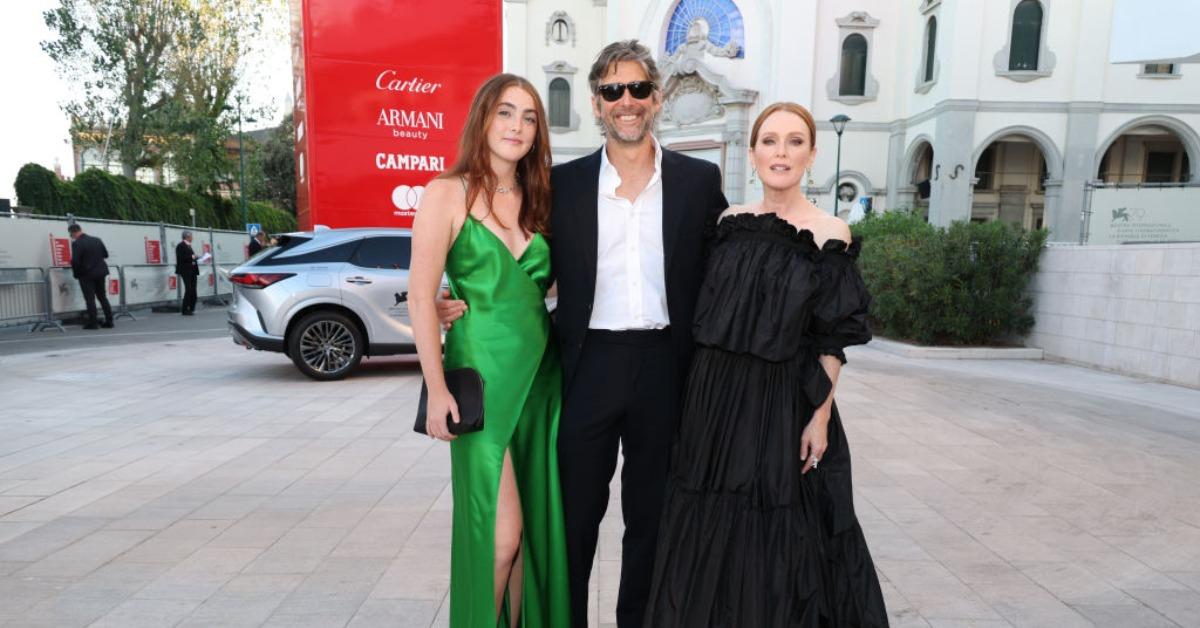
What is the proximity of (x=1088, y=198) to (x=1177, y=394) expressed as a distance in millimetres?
3715

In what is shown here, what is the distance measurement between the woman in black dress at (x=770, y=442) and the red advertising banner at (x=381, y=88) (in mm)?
4789

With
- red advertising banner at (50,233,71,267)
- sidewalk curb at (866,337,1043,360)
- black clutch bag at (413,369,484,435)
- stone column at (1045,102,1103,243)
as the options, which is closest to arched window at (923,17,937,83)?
stone column at (1045,102,1103,243)

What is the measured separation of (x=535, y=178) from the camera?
237cm

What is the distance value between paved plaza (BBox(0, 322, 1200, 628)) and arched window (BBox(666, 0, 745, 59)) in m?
23.9

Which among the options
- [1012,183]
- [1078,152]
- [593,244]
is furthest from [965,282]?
[1012,183]

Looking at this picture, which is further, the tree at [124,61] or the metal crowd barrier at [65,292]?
the tree at [124,61]

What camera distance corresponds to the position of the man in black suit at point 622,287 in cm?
231

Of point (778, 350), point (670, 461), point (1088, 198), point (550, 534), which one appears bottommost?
point (550, 534)

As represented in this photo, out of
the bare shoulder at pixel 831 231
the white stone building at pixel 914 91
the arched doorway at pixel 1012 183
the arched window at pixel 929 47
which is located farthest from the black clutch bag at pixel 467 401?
the arched doorway at pixel 1012 183

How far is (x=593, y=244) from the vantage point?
2.30m

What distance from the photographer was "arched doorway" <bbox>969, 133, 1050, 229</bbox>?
1039 inches

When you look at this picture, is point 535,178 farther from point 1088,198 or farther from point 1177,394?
point 1088,198

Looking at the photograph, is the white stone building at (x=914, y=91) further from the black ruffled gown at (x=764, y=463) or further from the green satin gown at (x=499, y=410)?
Answer: the green satin gown at (x=499, y=410)

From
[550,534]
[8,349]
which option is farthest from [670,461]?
[8,349]
